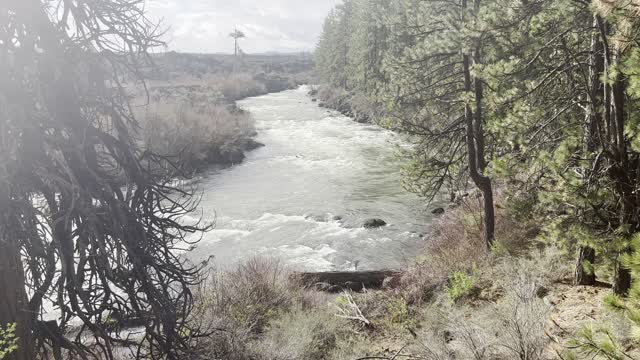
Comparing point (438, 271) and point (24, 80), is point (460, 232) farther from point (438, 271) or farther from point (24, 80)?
point (24, 80)

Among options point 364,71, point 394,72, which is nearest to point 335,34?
point 364,71

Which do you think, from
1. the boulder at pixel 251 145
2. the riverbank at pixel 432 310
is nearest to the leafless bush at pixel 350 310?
the riverbank at pixel 432 310

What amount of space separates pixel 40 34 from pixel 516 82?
24.0ft

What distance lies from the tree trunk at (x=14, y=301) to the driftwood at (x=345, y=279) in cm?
732

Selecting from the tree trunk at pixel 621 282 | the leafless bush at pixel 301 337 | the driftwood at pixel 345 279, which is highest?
the tree trunk at pixel 621 282

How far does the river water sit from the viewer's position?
1527 centimetres

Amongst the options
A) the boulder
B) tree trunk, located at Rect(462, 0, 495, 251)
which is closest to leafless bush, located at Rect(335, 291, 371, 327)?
tree trunk, located at Rect(462, 0, 495, 251)

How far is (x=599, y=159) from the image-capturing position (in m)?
6.82

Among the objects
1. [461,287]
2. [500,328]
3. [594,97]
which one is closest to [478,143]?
[461,287]

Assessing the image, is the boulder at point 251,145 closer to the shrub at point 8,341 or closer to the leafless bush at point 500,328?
the leafless bush at point 500,328

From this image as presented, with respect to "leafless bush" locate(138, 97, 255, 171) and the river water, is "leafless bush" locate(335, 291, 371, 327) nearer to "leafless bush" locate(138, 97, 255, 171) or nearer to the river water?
the river water

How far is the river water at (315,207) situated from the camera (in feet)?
50.1

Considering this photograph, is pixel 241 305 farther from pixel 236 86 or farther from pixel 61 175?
pixel 236 86

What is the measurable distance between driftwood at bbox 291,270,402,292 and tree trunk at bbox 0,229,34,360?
732 centimetres
